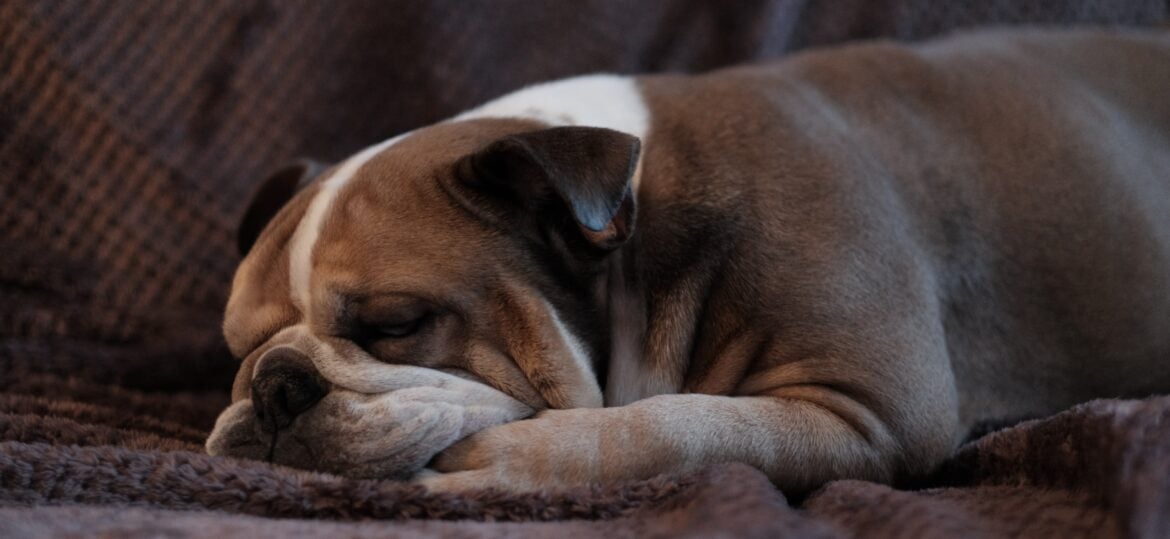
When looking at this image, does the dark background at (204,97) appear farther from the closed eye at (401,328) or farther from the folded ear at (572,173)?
the folded ear at (572,173)

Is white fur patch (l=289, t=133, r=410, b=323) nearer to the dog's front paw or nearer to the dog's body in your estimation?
the dog's body

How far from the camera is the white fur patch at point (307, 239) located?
1.50 m

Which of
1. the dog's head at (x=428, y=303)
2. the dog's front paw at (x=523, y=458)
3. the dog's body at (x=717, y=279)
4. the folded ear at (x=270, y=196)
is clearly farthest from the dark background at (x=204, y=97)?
the dog's front paw at (x=523, y=458)

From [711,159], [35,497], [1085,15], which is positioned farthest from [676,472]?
[1085,15]

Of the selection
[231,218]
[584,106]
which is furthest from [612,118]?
[231,218]

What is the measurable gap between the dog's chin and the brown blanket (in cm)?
9

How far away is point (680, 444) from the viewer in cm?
137

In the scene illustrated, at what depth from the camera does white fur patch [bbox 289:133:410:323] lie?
1496 millimetres

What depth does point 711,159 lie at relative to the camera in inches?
65.6

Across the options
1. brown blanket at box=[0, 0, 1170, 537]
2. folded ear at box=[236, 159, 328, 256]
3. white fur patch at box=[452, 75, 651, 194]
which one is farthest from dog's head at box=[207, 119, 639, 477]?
Answer: folded ear at box=[236, 159, 328, 256]

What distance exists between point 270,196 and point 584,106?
2.19 ft

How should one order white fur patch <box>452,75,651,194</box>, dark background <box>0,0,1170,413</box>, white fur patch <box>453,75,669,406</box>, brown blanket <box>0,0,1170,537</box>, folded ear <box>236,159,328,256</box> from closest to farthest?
brown blanket <box>0,0,1170,537</box>, white fur patch <box>453,75,669,406</box>, white fur patch <box>452,75,651,194</box>, folded ear <box>236,159,328,256</box>, dark background <box>0,0,1170,413</box>

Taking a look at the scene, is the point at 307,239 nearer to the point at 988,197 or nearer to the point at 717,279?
the point at 717,279

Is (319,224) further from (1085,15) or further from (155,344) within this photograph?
(1085,15)
